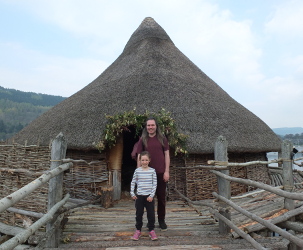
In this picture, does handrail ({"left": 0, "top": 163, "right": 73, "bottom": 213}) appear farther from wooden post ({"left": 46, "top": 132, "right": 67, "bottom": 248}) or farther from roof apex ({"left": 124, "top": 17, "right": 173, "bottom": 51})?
roof apex ({"left": 124, "top": 17, "right": 173, "bottom": 51})

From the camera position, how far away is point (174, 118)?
7461 millimetres

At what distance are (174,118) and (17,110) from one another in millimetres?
78889

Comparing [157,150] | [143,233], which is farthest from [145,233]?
[157,150]

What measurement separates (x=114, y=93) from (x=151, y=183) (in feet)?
18.2

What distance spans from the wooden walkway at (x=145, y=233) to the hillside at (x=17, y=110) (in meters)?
51.2

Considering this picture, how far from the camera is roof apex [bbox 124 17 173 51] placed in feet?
39.6

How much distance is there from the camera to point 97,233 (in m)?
3.82

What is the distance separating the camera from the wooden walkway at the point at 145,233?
10.9 ft

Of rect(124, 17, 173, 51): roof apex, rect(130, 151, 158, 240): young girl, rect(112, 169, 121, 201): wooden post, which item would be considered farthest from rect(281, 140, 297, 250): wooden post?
rect(124, 17, 173, 51): roof apex

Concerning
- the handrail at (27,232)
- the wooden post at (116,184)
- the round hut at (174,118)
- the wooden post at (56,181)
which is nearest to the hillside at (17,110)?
the round hut at (174,118)

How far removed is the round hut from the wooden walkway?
1.84 meters

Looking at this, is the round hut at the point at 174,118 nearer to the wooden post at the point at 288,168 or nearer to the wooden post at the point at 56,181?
the wooden post at the point at 288,168

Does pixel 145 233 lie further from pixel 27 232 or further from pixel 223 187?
pixel 27 232

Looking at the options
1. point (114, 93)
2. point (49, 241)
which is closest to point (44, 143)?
point (114, 93)
